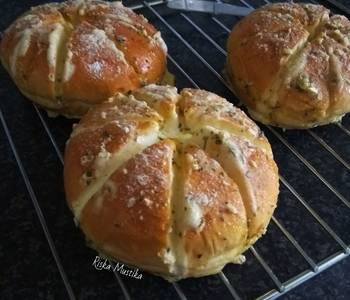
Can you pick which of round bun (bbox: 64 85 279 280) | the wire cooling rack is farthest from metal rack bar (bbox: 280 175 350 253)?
round bun (bbox: 64 85 279 280)

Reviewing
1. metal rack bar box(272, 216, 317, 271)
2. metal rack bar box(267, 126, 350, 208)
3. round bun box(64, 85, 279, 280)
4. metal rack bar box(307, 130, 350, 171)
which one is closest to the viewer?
round bun box(64, 85, 279, 280)

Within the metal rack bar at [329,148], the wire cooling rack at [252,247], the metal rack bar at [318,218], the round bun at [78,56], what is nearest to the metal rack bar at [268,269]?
the wire cooling rack at [252,247]

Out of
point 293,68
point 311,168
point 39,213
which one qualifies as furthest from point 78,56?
point 311,168

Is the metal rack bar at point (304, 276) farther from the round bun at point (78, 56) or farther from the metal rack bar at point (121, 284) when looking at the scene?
the round bun at point (78, 56)

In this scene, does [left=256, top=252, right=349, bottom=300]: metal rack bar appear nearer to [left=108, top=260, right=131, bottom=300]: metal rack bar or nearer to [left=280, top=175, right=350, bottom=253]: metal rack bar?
[left=280, top=175, right=350, bottom=253]: metal rack bar

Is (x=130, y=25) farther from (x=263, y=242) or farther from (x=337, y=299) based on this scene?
(x=337, y=299)

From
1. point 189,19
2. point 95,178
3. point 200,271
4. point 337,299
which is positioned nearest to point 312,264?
point 337,299
